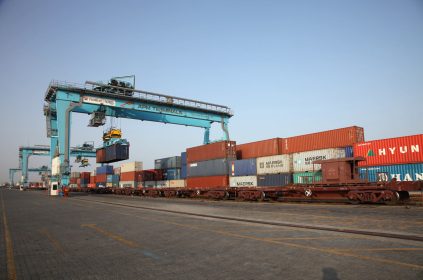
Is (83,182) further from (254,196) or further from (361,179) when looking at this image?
(361,179)

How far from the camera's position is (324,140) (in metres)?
27.0

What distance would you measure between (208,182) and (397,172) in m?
20.1

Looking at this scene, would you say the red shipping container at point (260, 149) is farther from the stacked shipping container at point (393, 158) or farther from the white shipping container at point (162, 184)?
the white shipping container at point (162, 184)

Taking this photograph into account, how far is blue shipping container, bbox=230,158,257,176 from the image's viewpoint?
30031 mm

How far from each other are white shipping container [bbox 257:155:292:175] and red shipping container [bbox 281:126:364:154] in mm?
2678

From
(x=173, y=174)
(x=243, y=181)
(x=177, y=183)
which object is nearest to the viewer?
(x=243, y=181)

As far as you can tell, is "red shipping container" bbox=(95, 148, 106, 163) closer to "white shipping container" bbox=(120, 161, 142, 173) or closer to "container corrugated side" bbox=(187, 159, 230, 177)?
"white shipping container" bbox=(120, 161, 142, 173)

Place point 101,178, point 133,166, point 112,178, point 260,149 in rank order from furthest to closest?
1. point 101,178
2. point 112,178
3. point 133,166
4. point 260,149

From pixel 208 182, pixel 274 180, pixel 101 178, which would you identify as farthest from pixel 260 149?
pixel 101 178

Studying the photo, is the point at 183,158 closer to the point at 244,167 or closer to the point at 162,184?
the point at 162,184

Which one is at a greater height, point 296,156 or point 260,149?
point 260,149

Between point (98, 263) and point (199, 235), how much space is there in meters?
4.20

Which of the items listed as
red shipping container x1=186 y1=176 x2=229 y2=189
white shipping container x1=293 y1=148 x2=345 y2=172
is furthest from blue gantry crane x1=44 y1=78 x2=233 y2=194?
white shipping container x1=293 y1=148 x2=345 y2=172

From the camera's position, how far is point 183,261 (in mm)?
6902
